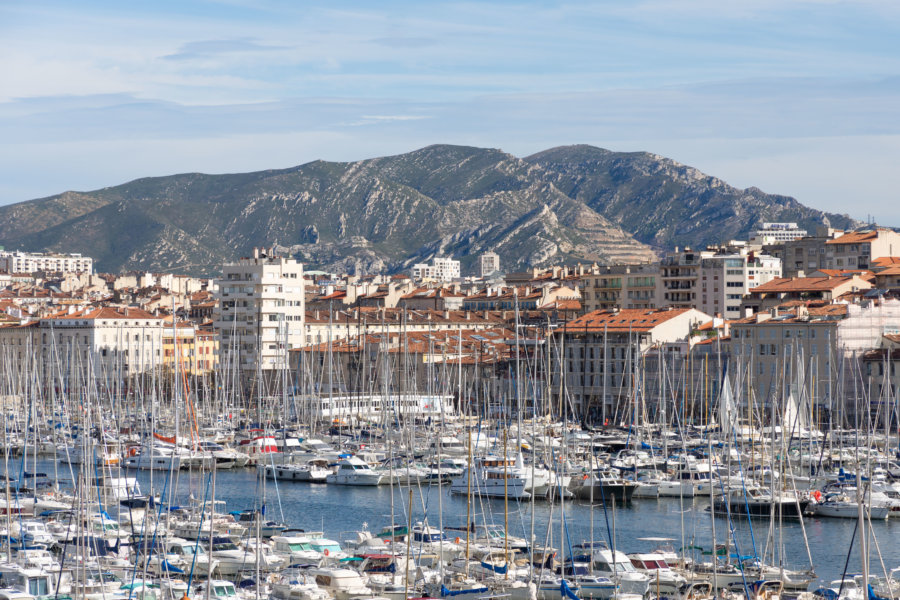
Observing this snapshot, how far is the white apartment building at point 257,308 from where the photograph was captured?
107 metres

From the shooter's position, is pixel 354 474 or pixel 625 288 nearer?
pixel 354 474

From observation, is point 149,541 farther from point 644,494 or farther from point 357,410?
point 357,410

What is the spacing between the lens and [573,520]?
166 feet

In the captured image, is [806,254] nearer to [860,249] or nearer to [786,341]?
[860,249]

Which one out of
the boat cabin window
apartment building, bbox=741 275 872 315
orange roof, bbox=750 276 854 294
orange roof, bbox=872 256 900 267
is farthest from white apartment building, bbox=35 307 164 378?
the boat cabin window

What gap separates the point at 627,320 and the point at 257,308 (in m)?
28.7

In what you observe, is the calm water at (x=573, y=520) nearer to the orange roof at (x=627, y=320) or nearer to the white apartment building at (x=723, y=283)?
the orange roof at (x=627, y=320)

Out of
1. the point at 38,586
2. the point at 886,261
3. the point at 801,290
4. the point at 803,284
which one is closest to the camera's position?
the point at 38,586

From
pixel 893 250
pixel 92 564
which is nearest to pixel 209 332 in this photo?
pixel 893 250

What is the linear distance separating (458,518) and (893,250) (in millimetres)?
82296

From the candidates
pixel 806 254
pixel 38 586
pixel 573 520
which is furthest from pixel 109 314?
pixel 38 586

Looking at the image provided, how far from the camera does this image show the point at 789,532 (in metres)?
48.7

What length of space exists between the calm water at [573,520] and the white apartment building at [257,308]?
43.4 m

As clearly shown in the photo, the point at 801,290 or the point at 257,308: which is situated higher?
the point at 801,290
